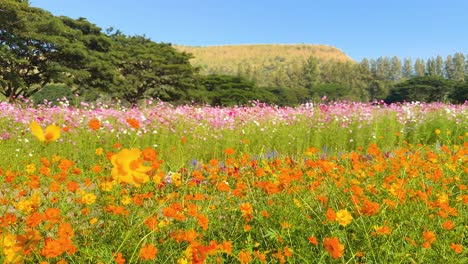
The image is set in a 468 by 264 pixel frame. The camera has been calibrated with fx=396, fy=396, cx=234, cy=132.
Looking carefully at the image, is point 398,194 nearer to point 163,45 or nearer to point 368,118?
point 368,118

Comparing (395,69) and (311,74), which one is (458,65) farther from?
(311,74)

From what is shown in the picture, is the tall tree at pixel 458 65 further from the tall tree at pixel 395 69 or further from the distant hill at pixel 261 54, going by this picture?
the distant hill at pixel 261 54

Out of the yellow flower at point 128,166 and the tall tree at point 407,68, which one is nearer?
the yellow flower at point 128,166

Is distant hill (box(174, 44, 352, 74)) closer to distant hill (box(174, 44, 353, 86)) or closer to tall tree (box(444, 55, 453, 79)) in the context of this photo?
distant hill (box(174, 44, 353, 86))

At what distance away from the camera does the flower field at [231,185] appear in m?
1.83

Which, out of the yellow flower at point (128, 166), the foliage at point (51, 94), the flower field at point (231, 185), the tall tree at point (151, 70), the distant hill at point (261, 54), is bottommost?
the flower field at point (231, 185)

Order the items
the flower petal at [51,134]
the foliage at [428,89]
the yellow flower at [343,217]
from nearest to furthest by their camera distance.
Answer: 1. the flower petal at [51,134]
2. the yellow flower at [343,217]
3. the foliage at [428,89]

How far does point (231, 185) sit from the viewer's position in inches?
141

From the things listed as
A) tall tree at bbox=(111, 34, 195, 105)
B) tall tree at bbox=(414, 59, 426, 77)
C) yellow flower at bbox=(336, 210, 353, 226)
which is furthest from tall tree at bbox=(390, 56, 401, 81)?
yellow flower at bbox=(336, 210, 353, 226)

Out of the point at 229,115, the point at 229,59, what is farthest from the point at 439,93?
the point at 229,59

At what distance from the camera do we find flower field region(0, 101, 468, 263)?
1.83m

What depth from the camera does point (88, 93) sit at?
26.5 m

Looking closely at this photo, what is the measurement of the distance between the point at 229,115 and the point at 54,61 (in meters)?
19.4

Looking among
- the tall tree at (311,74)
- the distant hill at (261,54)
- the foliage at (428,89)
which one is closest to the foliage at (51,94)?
the foliage at (428,89)
